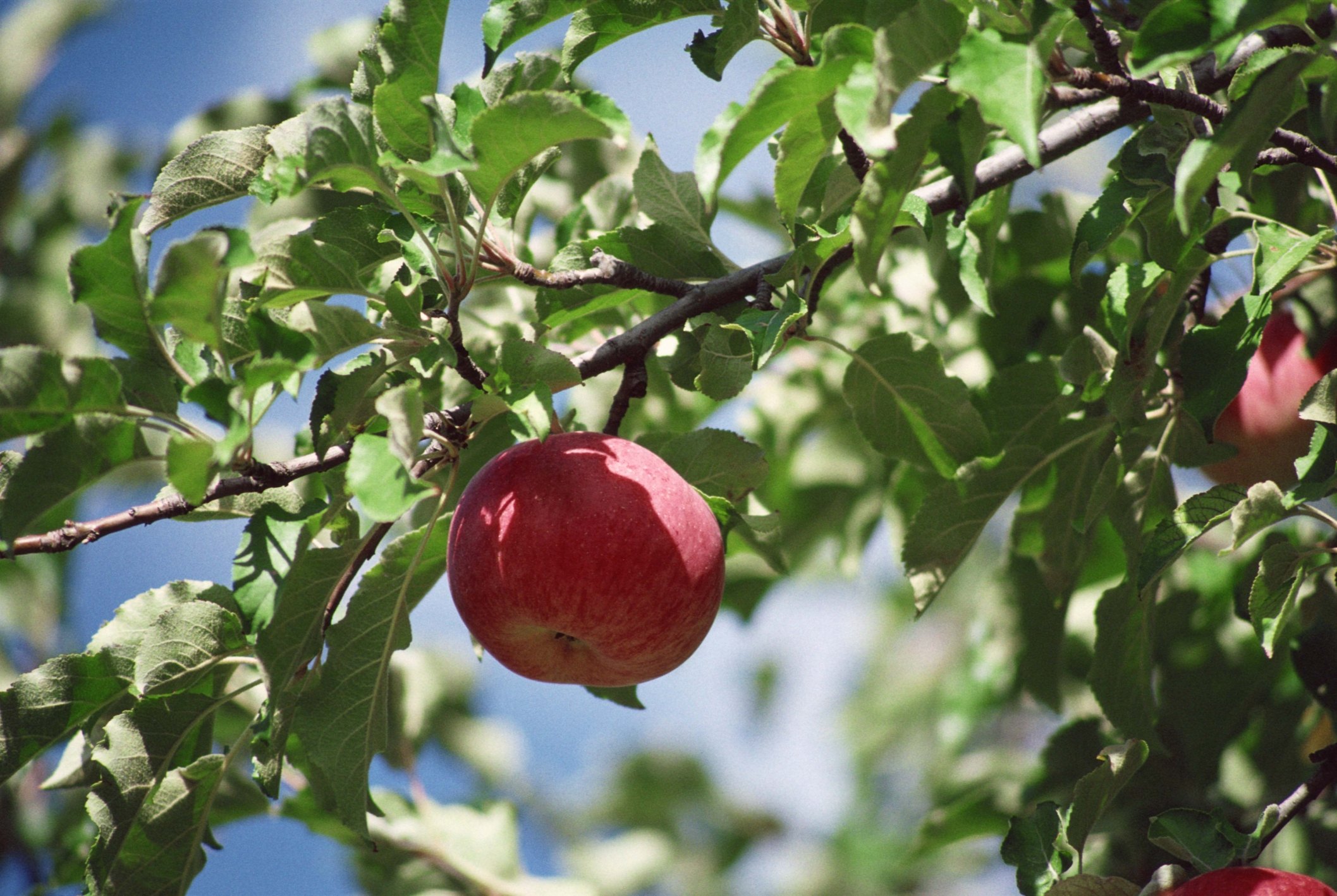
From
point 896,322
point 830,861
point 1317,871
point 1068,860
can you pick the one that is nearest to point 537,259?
point 896,322

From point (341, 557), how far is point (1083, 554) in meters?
1.09

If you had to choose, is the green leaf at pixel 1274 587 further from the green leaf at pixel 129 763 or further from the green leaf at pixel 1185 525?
the green leaf at pixel 129 763

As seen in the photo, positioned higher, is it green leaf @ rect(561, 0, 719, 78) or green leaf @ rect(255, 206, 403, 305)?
green leaf @ rect(561, 0, 719, 78)

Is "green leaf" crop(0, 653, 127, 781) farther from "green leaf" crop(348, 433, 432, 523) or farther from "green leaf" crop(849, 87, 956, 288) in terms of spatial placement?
"green leaf" crop(849, 87, 956, 288)

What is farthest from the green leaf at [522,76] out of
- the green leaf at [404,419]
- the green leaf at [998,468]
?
the green leaf at [998,468]

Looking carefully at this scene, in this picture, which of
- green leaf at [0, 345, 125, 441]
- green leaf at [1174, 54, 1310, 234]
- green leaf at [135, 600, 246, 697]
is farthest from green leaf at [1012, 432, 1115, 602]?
green leaf at [0, 345, 125, 441]

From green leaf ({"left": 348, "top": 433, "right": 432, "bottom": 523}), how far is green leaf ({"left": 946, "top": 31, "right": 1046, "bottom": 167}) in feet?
1.95

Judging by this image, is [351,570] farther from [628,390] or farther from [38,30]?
[38,30]

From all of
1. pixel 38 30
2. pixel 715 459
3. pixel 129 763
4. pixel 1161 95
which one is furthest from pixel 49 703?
pixel 38 30

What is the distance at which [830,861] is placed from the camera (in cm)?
434

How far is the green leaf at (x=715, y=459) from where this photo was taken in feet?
4.92

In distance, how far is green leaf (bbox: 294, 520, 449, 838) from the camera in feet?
4.26

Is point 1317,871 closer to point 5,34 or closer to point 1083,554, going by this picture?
point 1083,554

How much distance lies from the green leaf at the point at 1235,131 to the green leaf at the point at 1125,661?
0.72 meters
